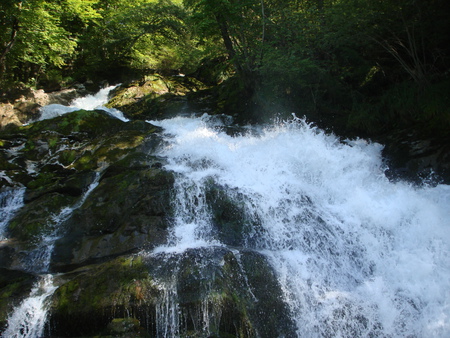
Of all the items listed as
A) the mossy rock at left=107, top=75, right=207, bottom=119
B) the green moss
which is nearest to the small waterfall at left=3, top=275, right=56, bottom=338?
the green moss

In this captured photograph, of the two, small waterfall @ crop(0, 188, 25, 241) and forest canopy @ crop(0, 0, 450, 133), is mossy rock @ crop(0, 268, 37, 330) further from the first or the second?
forest canopy @ crop(0, 0, 450, 133)

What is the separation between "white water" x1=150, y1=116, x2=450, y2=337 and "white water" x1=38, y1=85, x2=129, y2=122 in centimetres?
503

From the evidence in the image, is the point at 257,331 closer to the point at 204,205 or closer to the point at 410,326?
the point at 410,326

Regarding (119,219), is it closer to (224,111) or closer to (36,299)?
(36,299)

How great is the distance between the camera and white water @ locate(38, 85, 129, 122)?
1212 cm

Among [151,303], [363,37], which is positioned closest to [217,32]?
[363,37]

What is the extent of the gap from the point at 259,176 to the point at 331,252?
7.90ft

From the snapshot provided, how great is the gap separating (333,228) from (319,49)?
6210mm

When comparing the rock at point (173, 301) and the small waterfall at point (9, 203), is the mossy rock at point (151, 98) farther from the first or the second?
the rock at point (173, 301)

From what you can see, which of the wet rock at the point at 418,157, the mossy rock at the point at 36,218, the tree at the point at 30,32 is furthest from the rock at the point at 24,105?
the wet rock at the point at 418,157

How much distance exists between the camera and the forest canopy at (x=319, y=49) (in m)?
7.73

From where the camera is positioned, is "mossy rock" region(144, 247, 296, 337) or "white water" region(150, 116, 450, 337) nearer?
"mossy rock" region(144, 247, 296, 337)

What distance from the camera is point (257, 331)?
13.9 ft

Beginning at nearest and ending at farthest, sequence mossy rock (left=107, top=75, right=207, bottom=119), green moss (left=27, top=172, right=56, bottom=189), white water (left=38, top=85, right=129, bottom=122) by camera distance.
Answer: green moss (left=27, top=172, right=56, bottom=189), white water (left=38, top=85, right=129, bottom=122), mossy rock (left=107, top=75, right=207, bottom=119)
